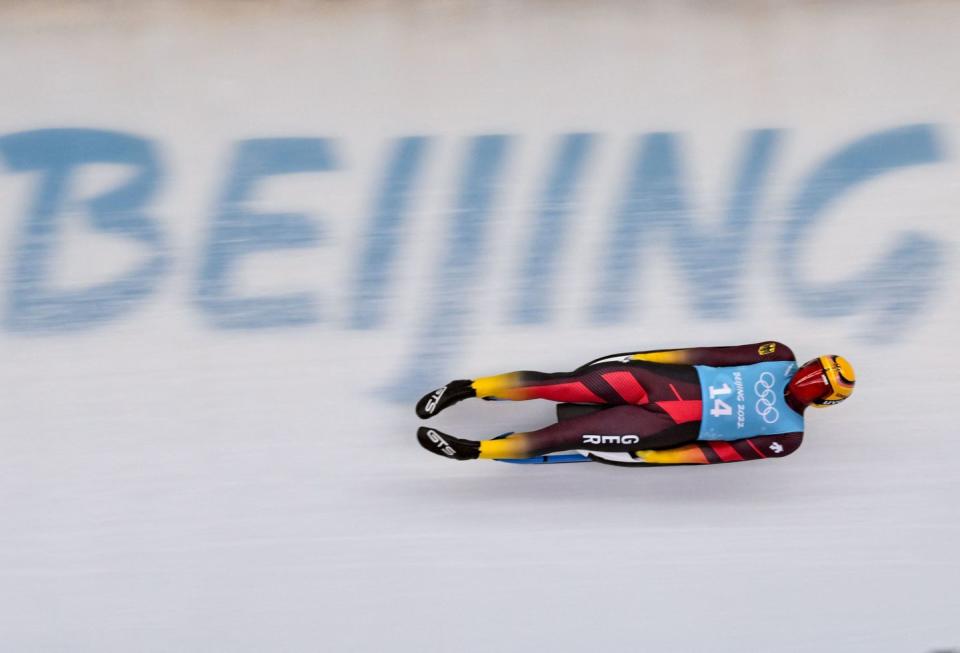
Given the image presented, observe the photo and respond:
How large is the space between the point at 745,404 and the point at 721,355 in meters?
0.22

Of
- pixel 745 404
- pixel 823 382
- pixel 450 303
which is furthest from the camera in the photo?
pixel 450 303

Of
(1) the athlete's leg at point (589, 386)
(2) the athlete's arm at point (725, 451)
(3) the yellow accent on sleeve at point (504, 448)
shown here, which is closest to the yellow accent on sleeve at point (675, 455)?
(2) the athlete's arm at point (725, 451)

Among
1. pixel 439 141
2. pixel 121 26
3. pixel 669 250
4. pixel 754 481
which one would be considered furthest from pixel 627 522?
pixel 121 26

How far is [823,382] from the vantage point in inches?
128

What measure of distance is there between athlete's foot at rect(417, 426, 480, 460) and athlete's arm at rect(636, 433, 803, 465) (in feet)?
1.96

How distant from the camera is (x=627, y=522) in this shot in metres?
3.64

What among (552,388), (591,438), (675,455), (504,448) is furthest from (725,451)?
(504,448)

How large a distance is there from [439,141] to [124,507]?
1.86 m

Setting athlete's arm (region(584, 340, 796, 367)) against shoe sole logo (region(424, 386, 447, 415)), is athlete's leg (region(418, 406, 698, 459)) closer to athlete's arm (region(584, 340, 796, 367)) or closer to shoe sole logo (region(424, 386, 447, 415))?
shoe sole logo (region(424, 386, 447, 415))

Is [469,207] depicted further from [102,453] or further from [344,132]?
[102,453]

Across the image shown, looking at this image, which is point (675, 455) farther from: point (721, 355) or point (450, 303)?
point (450, 303)

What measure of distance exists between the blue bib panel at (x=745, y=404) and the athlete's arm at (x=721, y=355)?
6cm

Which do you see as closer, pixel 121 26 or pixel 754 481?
pixel 754 481

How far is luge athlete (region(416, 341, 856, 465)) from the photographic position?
11.1 feet
